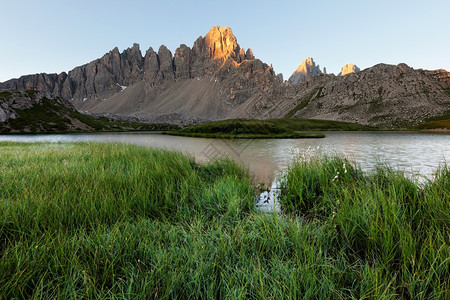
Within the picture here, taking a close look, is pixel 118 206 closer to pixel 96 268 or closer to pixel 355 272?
pixel 96 268

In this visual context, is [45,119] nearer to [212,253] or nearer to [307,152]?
[307,152]

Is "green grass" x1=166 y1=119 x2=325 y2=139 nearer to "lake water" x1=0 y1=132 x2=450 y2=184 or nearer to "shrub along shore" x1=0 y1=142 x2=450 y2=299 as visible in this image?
"lake water" x1=0 y1=132 x2=450 y2=184

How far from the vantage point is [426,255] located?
379 centimetres

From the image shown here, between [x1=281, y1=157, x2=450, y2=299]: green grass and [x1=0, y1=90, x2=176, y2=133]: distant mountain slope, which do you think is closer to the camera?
[x1=281, y1=157, x2=450, y2=299]: green grass

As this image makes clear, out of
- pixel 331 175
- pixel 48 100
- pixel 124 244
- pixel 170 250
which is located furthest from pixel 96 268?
pixel 48 100

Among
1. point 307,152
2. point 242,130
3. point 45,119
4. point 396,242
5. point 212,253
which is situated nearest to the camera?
point 212,253

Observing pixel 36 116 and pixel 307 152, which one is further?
pixel 36 116

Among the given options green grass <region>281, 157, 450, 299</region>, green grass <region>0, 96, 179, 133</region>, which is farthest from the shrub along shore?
green grass <region>0, 96, 179, 133</region>

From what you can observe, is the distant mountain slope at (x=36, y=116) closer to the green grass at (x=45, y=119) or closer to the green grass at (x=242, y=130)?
the green grass at (x=45, y=119)

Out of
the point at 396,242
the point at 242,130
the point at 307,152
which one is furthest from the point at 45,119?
the point at 396,242

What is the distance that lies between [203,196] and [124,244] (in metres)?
3.82

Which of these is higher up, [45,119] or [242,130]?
[45,119]

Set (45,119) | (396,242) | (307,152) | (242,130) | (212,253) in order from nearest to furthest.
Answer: (212,253) → (396,242) → (307,152) → (242,130) → (45,119)

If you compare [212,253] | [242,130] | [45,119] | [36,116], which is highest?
[36,116]
